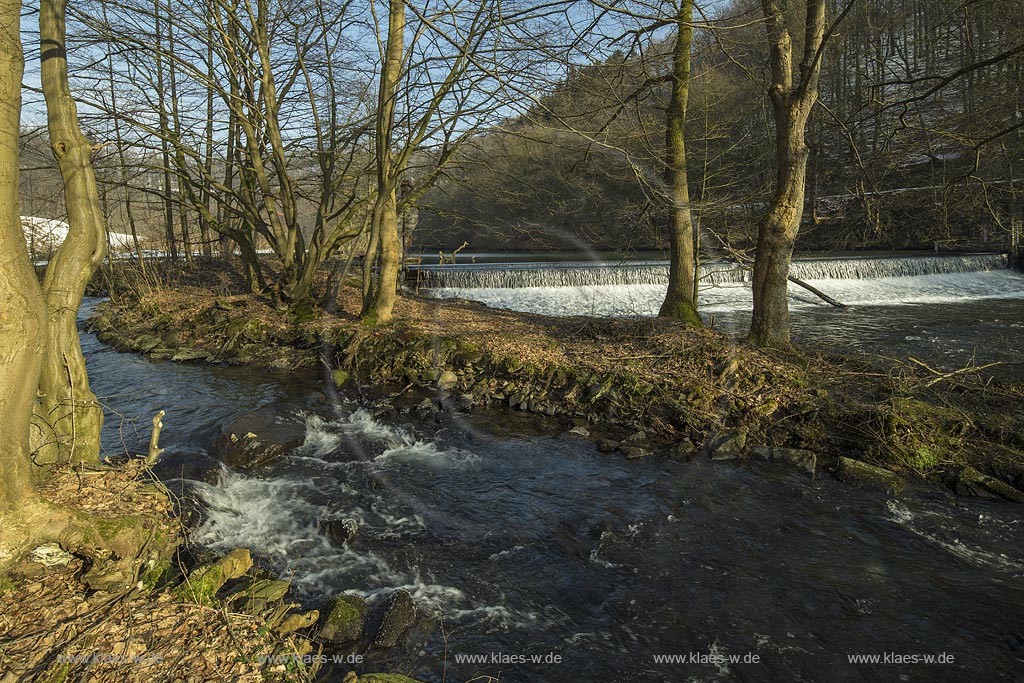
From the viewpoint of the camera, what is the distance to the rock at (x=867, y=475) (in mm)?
6574

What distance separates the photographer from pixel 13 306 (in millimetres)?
3516

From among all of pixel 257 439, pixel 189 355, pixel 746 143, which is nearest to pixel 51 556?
pixel 257 439

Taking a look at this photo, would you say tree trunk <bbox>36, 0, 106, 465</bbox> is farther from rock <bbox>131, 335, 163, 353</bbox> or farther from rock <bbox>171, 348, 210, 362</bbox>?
rock <bbox>131, 335, 163, 353</bbox>

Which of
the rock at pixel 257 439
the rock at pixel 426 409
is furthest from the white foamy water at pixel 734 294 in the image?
the rock at pixel 257 439

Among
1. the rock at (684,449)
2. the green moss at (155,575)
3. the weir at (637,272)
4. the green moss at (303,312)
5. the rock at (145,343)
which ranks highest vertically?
the weir at (637,272)

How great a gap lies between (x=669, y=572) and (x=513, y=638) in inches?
62.8

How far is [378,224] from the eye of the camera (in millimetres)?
11938

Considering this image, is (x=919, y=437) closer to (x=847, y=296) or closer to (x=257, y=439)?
(x=257, y=439)

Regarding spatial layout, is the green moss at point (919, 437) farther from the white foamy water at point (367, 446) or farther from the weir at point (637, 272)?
the weir at point (637, 272)

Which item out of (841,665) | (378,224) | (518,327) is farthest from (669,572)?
(378,224)

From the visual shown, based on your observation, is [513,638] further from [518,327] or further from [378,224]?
[378,224]

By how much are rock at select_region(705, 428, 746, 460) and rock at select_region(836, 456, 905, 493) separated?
110 centimetres

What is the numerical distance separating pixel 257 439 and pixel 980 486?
328 inches

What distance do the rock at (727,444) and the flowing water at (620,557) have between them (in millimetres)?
245
